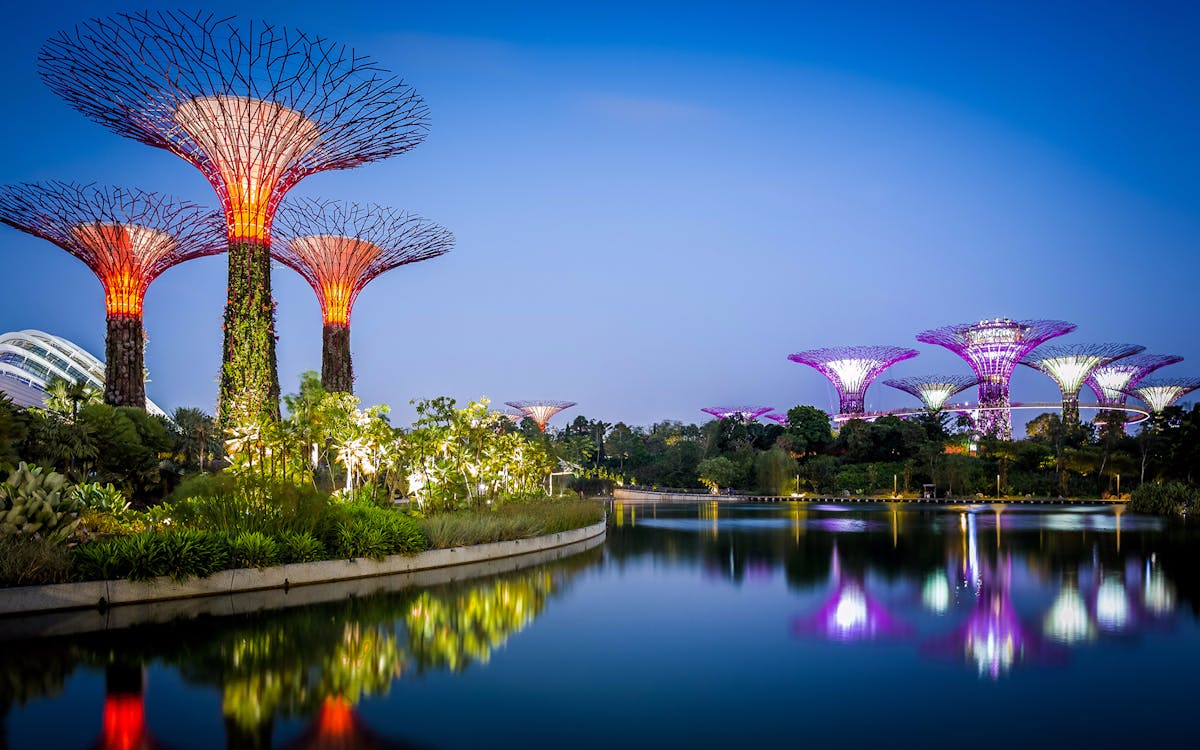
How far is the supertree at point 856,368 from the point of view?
252 feet

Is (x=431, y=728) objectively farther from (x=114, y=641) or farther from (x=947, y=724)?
(x=114, y=641)

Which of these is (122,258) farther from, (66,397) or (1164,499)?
(1164,499)

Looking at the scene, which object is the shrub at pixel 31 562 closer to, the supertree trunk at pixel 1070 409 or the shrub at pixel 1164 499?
the shrub at pixel 1164 499

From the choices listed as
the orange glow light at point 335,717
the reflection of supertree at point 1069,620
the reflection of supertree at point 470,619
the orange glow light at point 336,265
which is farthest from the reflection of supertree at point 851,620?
the orange glow light at point 336,265

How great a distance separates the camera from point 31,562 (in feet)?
31.1

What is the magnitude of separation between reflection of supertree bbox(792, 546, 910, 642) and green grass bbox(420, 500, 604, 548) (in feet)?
20.5

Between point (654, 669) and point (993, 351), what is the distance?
2781 inches

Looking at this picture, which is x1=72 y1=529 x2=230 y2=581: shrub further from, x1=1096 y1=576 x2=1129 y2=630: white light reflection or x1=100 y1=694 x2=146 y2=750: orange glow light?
x1=1096 y1=576 x2=1129 y2=630: white light reflection

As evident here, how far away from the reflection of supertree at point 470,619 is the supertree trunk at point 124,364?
17604 mm

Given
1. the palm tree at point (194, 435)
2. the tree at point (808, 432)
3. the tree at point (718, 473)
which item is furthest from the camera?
the tree at point (808, 432)

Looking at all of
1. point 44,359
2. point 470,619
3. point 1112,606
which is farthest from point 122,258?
point 44,359

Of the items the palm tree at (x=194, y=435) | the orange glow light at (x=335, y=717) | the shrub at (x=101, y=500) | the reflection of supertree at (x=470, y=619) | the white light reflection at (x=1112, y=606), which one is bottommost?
the white light reflection at (x=1112, y=606)

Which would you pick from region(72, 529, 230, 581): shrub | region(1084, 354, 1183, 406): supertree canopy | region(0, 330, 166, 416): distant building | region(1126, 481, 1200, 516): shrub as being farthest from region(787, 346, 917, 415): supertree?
region(72, 529, 230, 581): shrub

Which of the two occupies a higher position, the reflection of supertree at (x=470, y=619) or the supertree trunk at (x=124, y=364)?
the supertree trunk at (x=124, y=364)
